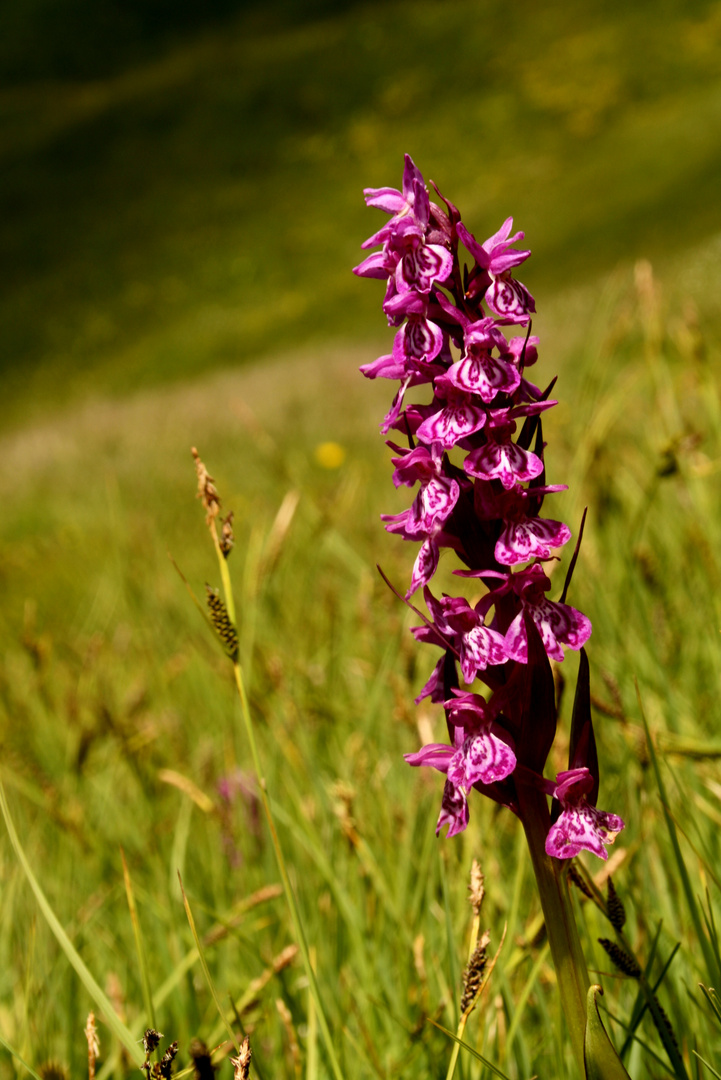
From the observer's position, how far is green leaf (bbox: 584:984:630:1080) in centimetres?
76

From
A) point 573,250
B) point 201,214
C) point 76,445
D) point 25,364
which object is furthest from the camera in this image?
point 201,214

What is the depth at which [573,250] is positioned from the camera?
708 inches

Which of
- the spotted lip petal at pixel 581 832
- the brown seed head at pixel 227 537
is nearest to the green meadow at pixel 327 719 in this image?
the spotted lip petal at pixel 581 832

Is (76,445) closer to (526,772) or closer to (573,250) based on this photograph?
(526,772)

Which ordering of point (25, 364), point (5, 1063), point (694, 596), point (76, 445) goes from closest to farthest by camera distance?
point (5, 1063) < point (694, 596) < point (76, 445) < point (25, 364)

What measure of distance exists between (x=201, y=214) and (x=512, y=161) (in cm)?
978

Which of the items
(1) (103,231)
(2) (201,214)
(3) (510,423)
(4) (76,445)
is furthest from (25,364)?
(3) (510,423)

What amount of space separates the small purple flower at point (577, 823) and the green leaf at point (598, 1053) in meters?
0.13

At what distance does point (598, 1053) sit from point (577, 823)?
7.5 inches

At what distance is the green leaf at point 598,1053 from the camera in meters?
0.76

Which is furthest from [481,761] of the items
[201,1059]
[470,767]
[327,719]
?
[327,719]

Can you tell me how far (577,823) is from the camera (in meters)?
0.88

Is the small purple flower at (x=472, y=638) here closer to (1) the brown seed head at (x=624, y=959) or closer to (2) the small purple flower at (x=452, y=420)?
(2) the small purple flower at (x=452, y=420)

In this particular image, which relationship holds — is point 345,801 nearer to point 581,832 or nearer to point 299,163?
point 581,832
